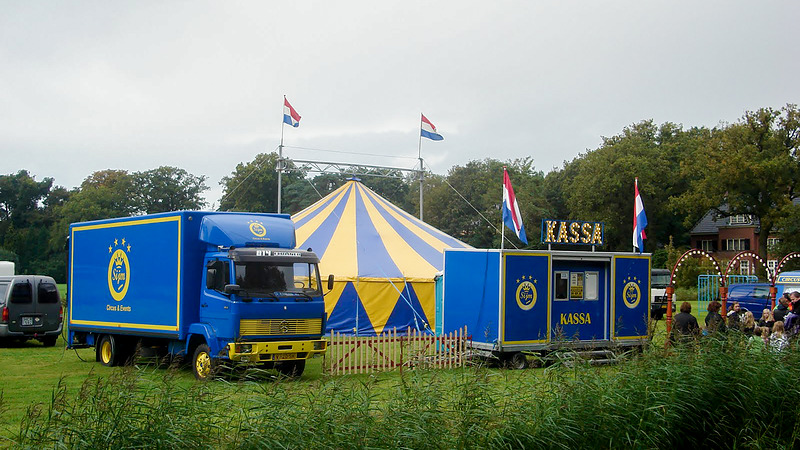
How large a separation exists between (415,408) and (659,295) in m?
27.3

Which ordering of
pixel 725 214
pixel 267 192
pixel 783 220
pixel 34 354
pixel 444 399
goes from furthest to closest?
pixel 267 192 → pixel 725 214 → pixel 783 220 → pixel 34 354 → pixel 444 399

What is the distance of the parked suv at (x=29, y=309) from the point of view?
62.8ft

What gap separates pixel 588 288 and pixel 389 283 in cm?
643

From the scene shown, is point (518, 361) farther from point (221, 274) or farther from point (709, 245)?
point (709, 245)

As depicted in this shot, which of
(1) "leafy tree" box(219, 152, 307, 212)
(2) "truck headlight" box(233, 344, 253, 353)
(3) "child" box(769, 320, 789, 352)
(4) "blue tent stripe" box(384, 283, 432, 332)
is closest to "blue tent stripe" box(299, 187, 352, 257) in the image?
A: (4) "blue tent stripe" box(384, 283, 432, 332)

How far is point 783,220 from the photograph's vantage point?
4597cm

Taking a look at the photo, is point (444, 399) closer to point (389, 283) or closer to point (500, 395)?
point (500, 395)

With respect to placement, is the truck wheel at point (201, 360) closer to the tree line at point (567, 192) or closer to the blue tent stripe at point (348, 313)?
the blue tent stripe at point (348, 313)

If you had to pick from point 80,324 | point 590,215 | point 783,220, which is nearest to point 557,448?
point 80,324

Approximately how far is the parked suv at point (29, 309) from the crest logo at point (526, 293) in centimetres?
1191

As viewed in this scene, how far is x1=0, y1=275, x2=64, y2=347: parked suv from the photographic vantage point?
19.1 meters

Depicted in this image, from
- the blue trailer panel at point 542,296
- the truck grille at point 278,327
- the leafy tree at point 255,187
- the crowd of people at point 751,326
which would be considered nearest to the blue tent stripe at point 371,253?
the blue trailer panel at point 542,296

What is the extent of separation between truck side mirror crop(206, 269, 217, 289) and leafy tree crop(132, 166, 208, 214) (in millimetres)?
57199

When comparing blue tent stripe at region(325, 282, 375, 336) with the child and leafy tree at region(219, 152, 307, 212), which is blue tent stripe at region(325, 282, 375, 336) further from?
leafy tree at region(219, 152, 307, 212)
